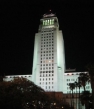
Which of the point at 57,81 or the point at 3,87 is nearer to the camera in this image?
the point at 3,87

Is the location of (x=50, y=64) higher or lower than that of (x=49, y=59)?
lower

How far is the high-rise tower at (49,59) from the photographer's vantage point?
400ft

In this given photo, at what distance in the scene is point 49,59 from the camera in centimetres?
12681

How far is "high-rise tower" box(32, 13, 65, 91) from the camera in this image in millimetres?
122062

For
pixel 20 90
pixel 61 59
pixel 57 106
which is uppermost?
pixel 61 59

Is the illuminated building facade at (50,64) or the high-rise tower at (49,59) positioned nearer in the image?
the high-rise tower at (49,59)

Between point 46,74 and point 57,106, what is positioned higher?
point 46,74

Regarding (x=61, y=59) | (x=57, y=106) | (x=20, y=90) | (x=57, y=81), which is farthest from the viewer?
(x=61, y=59)

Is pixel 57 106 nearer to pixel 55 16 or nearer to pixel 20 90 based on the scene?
pixel 20 90

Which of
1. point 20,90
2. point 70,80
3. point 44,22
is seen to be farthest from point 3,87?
point 44,22

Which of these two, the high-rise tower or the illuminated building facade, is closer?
the high-rise tower

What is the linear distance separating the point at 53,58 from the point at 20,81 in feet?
265

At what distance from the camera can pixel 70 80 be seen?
126688 millimetres

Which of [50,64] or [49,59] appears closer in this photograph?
[50,64]
